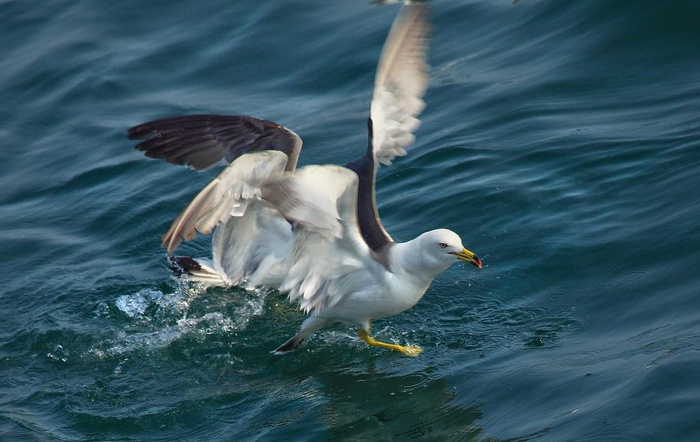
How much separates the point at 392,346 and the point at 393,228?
220 centimetres

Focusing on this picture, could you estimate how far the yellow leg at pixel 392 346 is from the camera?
7723mm

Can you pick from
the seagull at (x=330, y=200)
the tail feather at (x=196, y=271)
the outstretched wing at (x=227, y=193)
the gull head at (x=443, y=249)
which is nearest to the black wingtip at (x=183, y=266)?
Answer: the tail feather at (x=196, y=271)

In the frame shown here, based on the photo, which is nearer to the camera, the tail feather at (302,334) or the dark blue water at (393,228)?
the dark blue water at (393,228)

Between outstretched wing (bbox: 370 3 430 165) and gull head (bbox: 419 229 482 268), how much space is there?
3.46 ft

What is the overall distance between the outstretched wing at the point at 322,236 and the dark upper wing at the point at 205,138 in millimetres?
783

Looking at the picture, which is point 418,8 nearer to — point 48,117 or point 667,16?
point 667,16

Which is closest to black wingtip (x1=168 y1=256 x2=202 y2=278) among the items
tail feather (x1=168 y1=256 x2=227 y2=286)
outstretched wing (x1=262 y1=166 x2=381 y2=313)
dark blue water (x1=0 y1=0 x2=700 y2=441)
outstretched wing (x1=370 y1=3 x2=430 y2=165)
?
tail feather (x1=168 y1=256 x2=227 y2=286)

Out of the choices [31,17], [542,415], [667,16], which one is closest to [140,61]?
[31,17]

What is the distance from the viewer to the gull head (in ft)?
24.1

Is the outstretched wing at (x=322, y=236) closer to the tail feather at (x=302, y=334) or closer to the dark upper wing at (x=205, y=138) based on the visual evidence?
the tail feather at (x=302, y=334)

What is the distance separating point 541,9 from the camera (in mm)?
13164

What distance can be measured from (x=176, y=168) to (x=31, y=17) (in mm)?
6034

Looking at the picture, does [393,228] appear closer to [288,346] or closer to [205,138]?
[288,346]

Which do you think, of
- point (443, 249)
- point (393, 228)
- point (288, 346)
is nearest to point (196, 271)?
point (288, 346)
